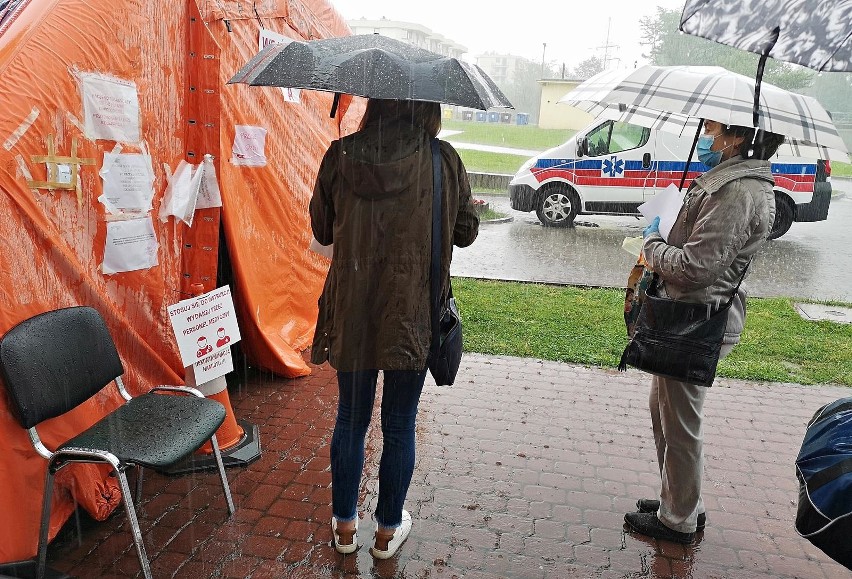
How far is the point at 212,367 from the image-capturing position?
3.48 meters

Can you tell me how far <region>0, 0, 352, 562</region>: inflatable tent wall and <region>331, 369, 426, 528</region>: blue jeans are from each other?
1.21 meters

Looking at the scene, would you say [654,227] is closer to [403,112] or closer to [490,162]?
[403,112]

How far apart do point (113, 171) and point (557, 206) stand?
10400mm

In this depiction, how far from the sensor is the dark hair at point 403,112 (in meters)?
2.38

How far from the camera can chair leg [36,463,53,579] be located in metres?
2.53

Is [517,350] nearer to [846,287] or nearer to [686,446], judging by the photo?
[686,446]

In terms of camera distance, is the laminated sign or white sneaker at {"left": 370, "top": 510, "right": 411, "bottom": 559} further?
the laminated sign

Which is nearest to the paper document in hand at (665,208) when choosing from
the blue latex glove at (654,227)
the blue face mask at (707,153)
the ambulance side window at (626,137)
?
the blue latex glove at (654,227)

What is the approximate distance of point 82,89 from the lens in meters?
2.96

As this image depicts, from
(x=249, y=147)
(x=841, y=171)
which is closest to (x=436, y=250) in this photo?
(x=249, y=147)

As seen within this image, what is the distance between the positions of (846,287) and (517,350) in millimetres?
5915

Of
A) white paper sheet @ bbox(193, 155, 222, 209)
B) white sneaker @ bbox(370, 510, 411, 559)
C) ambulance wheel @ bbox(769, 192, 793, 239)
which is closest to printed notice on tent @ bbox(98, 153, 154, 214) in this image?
white paper sheet @ bbox(193, 155, 222, 209)

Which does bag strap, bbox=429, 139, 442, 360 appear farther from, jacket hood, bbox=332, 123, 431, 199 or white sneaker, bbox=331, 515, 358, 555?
white sneaker, bbox=331, 515, 358, 555

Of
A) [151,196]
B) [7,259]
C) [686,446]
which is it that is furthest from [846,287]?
[7,259]
